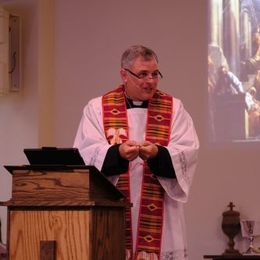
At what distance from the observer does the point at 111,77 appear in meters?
6.70

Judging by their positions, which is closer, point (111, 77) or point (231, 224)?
point (231, 224)

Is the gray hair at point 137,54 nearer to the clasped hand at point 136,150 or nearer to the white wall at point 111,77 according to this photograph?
the clasped hand at point 136,150

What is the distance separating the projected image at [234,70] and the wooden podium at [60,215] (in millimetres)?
2932

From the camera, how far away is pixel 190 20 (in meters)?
6.29

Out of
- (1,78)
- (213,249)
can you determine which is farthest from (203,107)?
(1,78)

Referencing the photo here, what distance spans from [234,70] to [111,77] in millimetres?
1207

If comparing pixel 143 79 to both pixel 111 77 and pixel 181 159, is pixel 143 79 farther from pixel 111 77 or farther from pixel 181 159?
pixel 111 77

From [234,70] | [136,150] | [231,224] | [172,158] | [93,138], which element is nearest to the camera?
[136,150]

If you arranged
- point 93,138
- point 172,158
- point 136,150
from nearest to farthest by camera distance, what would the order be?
point 136,150 → point 172,158 → point 93,138

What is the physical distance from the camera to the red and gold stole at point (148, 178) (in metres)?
3.78

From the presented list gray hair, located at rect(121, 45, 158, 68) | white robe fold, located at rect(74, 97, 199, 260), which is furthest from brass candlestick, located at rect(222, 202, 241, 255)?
gray hair, located at rect(121, 45, 158, 68)

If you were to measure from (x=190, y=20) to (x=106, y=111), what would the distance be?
8.38ft

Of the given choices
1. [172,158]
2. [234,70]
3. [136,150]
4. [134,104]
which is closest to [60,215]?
[136,150]

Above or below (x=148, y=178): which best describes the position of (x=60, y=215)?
below
